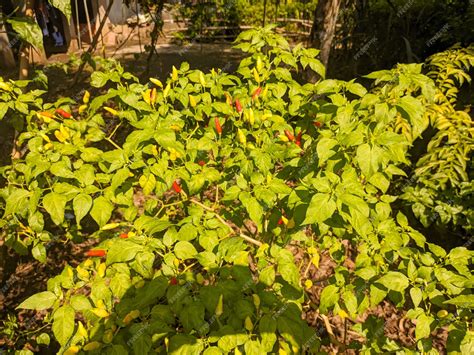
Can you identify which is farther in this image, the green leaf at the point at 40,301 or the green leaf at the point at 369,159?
the green leaf at the point at 40,301

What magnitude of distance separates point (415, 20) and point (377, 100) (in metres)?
7.29

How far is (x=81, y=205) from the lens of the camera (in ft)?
5.63

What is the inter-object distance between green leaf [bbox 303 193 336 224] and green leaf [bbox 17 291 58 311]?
4.04ft

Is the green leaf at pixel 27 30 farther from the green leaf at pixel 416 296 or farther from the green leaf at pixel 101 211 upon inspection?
the green leaf at pixel 416 296

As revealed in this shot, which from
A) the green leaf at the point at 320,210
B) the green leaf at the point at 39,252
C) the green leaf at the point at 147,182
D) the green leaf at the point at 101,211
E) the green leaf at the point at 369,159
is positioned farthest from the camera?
the green leaf at the point at 39,252

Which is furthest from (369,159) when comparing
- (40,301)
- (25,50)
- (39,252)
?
(25,50)

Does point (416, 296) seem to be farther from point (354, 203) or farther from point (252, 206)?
point (252, 206)

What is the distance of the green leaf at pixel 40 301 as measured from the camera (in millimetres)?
1648

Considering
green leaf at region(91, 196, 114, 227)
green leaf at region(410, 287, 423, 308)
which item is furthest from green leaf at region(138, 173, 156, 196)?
green leaf at region(410, 287, 423, 308)

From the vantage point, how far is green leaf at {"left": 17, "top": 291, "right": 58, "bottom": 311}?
165cm

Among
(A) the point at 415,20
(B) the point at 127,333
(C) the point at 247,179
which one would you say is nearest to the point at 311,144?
(C) the point at 247,179

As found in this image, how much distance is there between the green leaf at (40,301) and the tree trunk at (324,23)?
4065 mm

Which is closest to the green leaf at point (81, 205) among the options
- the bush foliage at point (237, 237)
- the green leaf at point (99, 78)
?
the bush foliage at point (237, 237)

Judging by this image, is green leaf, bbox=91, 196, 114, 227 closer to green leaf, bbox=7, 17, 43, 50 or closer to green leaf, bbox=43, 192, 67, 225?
green leaf, bbox=43, 192, 67, 225
